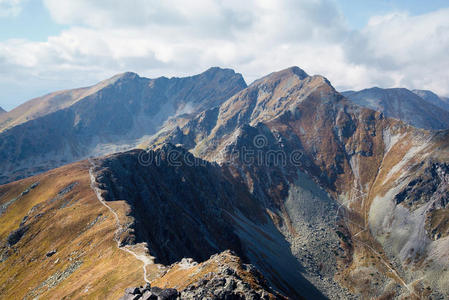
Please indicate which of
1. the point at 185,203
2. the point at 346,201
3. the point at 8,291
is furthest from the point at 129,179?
the point at 346,201

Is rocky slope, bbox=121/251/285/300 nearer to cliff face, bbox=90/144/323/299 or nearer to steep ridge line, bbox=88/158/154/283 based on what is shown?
steep ridge line, bbox=88/158/154/283

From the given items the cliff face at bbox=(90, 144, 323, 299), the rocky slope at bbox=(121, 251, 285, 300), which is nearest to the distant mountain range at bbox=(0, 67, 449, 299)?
the rocky slope at bbox=(121, 251, 285, 300)

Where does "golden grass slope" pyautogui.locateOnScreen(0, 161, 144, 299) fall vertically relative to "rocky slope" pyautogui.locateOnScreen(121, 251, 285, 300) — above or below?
Result: below

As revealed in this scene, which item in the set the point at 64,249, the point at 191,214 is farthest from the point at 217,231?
the point at 64,249

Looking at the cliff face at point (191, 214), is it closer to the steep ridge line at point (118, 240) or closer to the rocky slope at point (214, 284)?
the steep ridge line at point (118, 240)

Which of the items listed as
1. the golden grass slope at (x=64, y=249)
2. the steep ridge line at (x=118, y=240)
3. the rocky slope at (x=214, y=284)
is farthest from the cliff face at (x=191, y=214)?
the rocky slope at (x=214, y=284)

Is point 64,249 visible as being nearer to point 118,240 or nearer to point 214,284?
point 118,240

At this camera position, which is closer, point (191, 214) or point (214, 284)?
point (214, 284)

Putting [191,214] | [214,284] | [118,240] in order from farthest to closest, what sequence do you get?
[191,214], [118,240], [214,284]

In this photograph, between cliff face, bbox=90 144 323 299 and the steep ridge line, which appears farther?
cliff face, bbox=90 144 323 299

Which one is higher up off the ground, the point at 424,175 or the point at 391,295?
the point at 424,175

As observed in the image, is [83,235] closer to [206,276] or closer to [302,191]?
[206,276]
